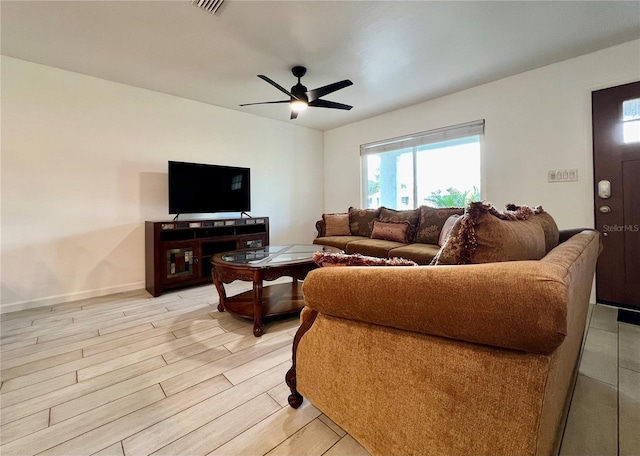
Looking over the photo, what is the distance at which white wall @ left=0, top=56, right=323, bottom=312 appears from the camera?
2.53 metres

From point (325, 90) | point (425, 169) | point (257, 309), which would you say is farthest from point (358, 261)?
point (425, 169)

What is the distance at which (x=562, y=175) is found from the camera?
8.85 feet

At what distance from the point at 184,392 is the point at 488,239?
157 centimetres

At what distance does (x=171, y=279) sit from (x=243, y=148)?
2.10 metres

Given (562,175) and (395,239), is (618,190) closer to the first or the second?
(562,175)

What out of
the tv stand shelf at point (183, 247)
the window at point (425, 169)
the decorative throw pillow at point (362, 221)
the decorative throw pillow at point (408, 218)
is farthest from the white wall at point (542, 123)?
the tv stand shelf at point (183, 247)

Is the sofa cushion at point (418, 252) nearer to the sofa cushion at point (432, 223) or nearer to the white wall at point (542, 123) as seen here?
the sofa cushion at point (432, 223)

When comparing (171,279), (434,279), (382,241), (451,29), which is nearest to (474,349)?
(434,279)

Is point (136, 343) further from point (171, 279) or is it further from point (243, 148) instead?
point (243, 148)

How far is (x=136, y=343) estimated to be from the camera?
1.88 m

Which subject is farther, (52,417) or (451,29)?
(451,29)

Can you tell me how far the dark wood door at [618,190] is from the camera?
2.35m

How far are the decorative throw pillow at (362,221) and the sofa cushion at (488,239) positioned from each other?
283cm

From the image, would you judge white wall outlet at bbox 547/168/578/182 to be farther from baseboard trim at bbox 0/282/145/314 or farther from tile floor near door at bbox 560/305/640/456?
baseboard trim at bbox 0/282/145/314
